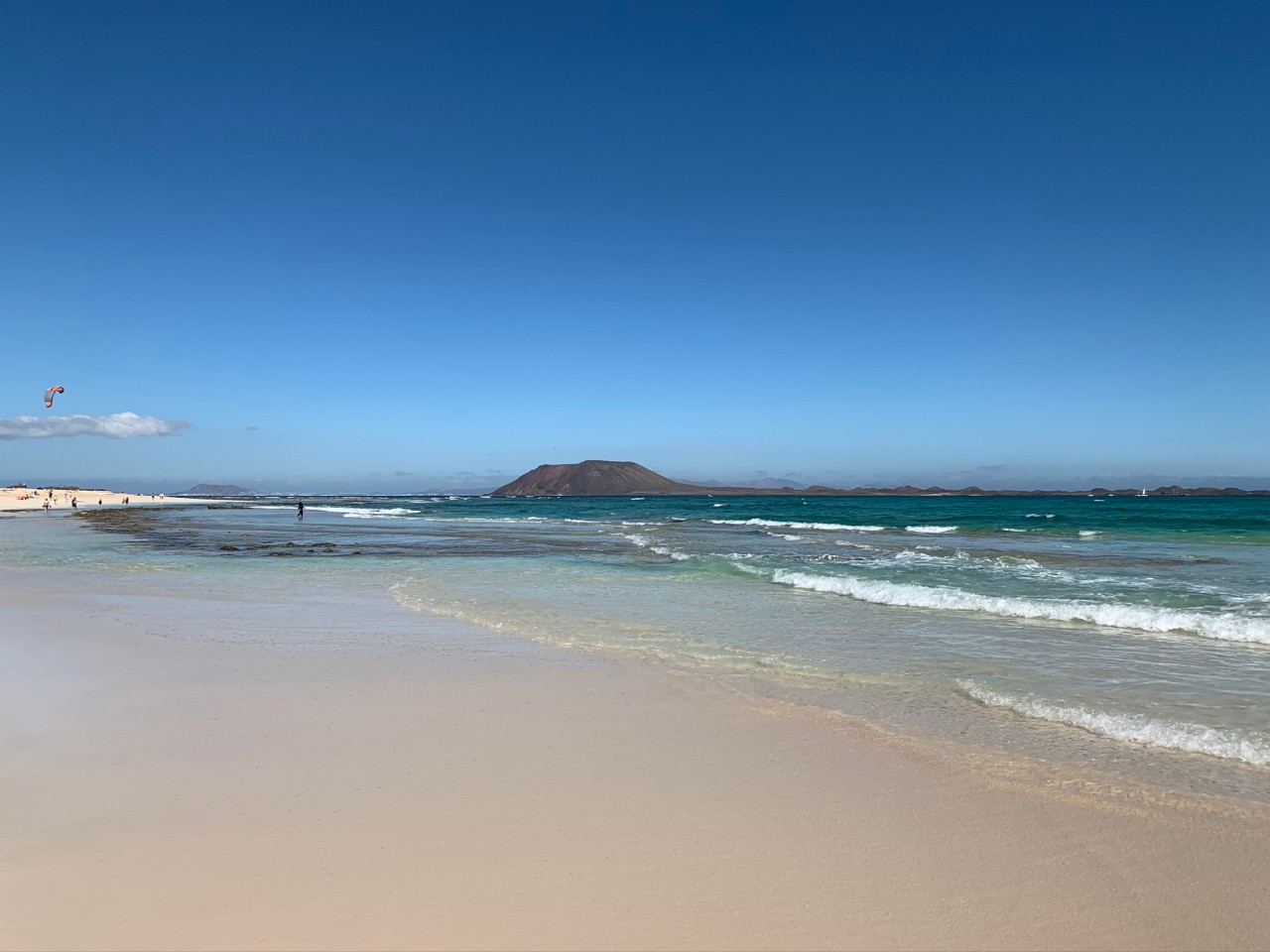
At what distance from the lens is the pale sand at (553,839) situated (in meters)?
3.19

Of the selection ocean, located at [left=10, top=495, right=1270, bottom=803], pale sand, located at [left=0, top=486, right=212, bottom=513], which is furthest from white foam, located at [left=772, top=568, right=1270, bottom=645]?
pale sand, located at [left=0, top=486, right=212, bottom=513]

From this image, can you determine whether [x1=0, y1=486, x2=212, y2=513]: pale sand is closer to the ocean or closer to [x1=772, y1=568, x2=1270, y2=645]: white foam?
the ocean

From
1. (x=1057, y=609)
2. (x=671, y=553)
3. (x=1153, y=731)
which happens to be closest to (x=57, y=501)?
(x=671, y=553)

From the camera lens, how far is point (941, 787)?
479 cm

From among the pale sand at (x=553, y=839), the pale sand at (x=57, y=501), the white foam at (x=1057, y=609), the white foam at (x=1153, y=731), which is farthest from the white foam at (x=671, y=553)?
the pale sand at (x=57, y=501)

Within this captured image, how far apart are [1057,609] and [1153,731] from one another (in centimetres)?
658

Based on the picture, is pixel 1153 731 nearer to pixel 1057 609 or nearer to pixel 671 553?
pixel 1057 609

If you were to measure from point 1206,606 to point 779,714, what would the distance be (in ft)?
32.2

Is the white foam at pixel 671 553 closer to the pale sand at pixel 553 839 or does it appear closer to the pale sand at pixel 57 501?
the pale sand at pixel 553 839

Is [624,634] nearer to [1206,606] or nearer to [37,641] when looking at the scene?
[37,641]

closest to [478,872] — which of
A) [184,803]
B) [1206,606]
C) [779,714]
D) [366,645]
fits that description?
[184,803]

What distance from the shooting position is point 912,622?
11.2 metres

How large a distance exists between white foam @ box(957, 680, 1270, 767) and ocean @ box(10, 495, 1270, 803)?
22 millimetres

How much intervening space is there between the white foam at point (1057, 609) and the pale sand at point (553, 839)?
7.25 meters
